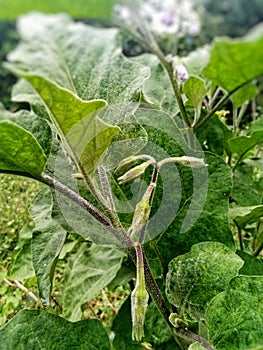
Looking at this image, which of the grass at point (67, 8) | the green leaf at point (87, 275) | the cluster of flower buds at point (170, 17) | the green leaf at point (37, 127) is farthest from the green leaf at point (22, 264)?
the cluster of flower buds at point (170, 17)

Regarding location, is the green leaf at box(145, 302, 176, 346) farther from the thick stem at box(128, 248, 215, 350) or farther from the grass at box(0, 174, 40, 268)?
the grass at box(0, 174, 40, 268)

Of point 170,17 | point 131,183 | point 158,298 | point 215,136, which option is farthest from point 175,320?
point 170,17

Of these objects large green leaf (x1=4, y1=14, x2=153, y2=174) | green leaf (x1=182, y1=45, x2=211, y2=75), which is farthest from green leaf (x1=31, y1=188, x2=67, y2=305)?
green leaf (x1=182, y1=45, x2=211, y2=75)

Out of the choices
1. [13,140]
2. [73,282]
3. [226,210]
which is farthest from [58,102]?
[73,282]

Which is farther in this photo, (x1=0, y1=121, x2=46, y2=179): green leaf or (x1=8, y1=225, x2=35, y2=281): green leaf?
(x1=8, y1=225, x2=35, y2=281): green leaf

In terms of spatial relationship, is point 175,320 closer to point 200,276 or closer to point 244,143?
point 200,276

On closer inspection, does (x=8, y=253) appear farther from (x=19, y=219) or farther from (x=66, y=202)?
(x=66, y=202)
